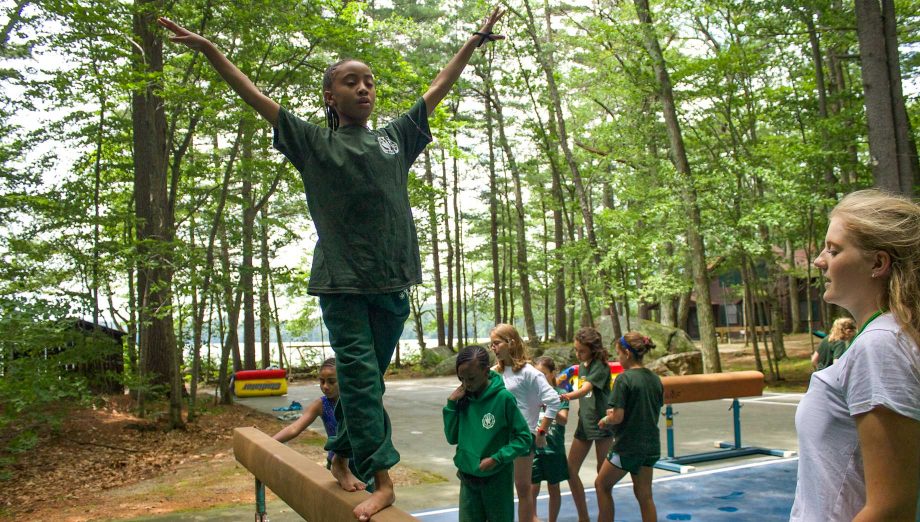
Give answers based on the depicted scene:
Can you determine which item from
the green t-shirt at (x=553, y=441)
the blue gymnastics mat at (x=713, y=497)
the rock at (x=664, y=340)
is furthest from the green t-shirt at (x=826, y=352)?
the rock at (x=664, y=340)

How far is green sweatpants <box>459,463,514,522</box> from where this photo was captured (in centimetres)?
381

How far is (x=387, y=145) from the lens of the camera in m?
2.42

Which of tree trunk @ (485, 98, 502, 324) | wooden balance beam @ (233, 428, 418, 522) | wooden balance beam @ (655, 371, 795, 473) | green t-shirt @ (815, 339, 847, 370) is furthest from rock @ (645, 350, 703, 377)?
wooden balance beam @ (233, 428, 418, 522)

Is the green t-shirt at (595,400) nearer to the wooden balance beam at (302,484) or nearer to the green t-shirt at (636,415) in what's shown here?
the green t-shirt at (636,415)

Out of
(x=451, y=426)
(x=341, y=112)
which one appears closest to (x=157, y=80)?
(x=451, y=426)

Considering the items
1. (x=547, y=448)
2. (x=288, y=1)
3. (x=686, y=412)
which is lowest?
(x=686, y=412)

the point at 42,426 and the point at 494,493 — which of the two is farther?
the point at 42,426

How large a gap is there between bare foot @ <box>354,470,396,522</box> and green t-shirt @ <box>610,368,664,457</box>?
3310 mm

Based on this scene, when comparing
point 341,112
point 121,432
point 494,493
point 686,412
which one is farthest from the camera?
point 686,412

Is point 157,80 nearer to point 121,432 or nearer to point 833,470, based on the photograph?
point 121,432

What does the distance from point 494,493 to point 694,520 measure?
279 centimetres

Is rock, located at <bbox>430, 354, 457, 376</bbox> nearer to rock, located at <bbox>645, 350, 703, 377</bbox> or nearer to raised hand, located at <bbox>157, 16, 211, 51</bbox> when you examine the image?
rock, located at <bbox>645, 350, 703, 377</bbox>

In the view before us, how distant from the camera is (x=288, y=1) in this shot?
11.2 meters

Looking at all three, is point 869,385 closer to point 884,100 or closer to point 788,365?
point 884,100
